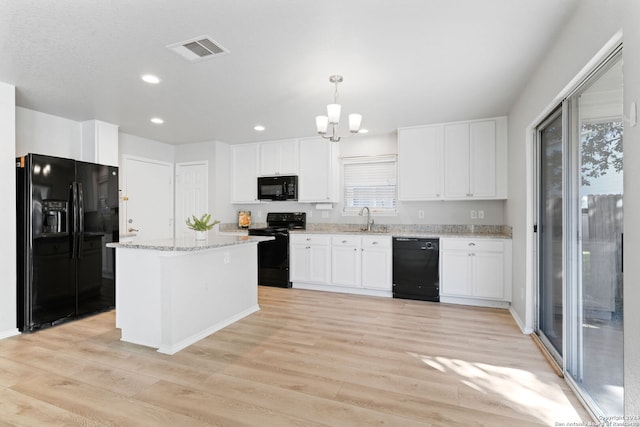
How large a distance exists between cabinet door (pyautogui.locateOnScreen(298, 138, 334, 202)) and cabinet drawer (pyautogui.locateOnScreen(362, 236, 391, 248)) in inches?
38.0

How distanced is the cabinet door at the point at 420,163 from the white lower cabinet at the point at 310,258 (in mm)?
1352

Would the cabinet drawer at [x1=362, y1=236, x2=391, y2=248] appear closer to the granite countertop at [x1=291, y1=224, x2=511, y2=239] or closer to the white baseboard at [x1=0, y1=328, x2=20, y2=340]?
the granite countertop at [x1=291, y1=224, x2=511, y2=239]

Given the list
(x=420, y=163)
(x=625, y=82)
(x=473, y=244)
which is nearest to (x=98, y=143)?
(x=420, y=163)

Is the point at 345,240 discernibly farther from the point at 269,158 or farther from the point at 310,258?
the point at 269,158

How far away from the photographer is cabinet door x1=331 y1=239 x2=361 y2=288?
4.66 metres

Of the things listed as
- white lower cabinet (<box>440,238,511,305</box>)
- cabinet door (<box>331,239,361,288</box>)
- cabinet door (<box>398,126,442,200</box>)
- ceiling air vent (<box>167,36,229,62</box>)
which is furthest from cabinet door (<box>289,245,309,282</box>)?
ceiling air vent (<box>167,36,229,62</box>)

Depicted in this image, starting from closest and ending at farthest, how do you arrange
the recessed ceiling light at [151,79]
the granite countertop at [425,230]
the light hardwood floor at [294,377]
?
the light hardwood floor at [294,377] < the recessed ceiling light at [151,79] < the granite countertop at [425,230]

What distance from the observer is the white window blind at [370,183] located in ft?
16.6

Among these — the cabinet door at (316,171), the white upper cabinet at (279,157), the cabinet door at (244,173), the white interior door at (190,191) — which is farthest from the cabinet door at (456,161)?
the white interior door at (190,191)

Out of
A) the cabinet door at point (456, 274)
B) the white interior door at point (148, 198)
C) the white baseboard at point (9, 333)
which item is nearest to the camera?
the white baseboard at point (9, 333)

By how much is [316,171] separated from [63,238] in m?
3.35

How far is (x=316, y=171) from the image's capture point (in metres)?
5.23

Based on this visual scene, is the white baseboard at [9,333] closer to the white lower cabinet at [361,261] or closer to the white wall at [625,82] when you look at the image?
the white lower cabinet at [361,261]

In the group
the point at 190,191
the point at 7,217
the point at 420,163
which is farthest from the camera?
the point at 190,191
